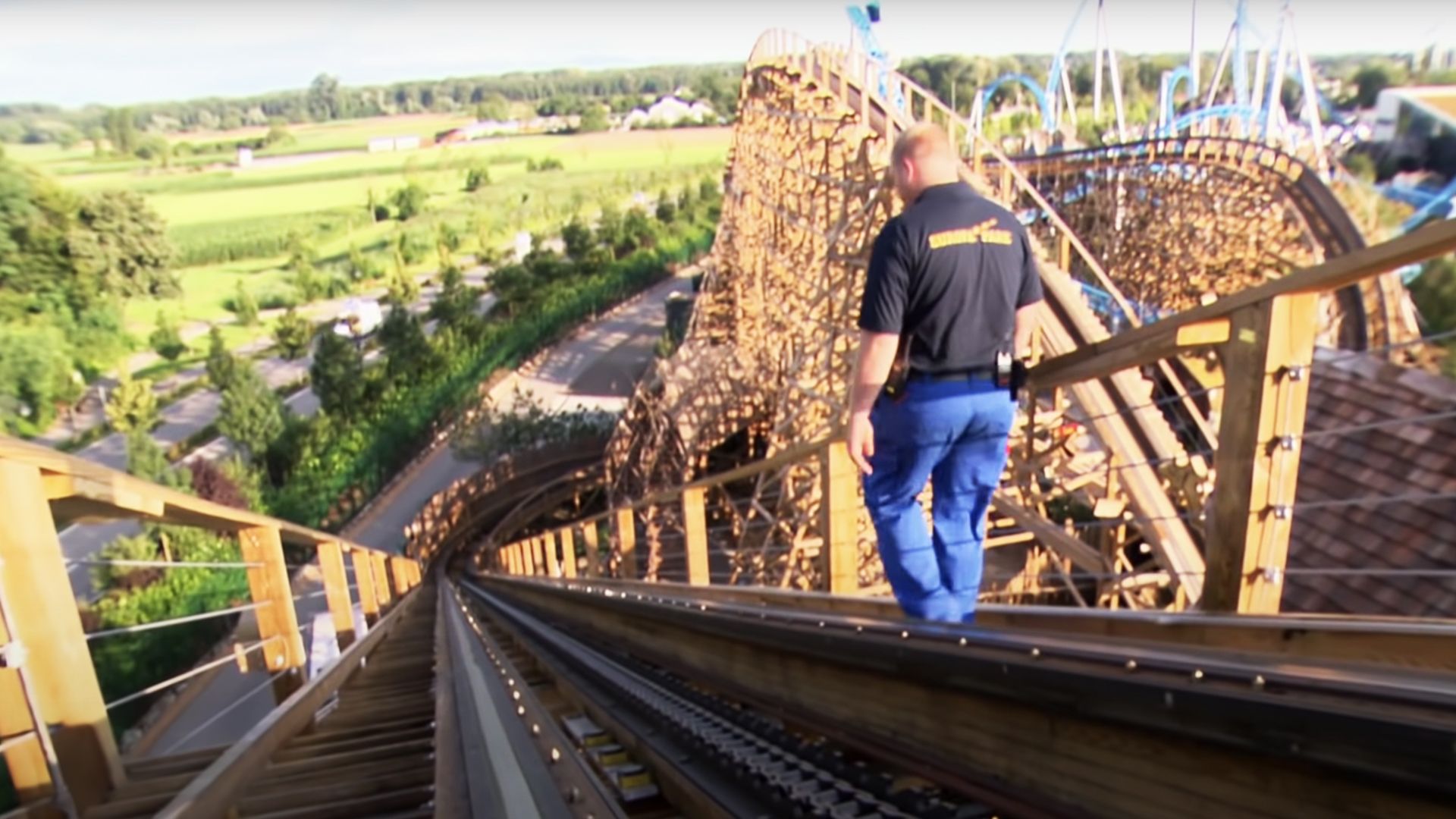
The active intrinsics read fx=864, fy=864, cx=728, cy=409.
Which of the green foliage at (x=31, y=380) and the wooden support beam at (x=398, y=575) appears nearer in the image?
the wooden support beam at (x=398, y=575)

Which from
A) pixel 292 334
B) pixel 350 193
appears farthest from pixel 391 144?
pixel 292 334

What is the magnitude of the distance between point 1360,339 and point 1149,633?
12.9m

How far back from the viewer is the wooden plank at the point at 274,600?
8.61 feet

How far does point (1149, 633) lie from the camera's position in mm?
1539

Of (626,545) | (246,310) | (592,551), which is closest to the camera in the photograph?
(626,545)

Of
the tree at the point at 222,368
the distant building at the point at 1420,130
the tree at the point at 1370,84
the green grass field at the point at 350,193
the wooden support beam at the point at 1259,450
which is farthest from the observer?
the tree at the point at 1370,84

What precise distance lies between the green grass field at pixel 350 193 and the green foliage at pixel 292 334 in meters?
9.17

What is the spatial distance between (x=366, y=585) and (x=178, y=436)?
20.0 metres

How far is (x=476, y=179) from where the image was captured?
185 feet

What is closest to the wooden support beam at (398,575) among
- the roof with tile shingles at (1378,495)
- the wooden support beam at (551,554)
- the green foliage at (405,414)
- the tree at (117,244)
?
the wooden support beam at (551,554)

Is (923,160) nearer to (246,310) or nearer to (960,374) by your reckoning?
(960,374)

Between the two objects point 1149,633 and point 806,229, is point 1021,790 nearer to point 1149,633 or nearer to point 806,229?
point 1149,633

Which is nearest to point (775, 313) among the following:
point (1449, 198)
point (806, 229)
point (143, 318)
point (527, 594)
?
point (806, 229)

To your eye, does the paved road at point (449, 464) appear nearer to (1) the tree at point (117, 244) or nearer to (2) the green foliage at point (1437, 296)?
(1) the tree at point (117, 244)
